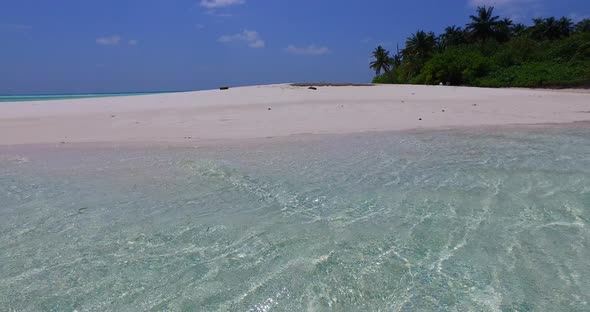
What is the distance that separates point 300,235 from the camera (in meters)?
3.06

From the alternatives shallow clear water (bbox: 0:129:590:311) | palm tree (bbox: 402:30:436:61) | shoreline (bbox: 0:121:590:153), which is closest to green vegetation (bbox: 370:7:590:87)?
palm tree (bbox: 402:30:436:61)

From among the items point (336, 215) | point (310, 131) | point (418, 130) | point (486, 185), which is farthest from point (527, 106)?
point (336, 215)

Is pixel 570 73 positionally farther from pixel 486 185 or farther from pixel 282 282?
pixel 282 282

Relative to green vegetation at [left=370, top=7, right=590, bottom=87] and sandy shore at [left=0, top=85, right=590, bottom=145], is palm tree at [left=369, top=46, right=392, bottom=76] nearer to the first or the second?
green vegetation at [left=370, top=7, right=590, bottom=87]

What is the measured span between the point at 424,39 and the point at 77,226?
5369 centimetres

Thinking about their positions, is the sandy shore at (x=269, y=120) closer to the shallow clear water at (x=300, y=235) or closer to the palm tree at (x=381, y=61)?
the shallow clear water at (x=300, y=235)

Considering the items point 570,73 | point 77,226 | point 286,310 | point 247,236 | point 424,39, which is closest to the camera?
point 286,310

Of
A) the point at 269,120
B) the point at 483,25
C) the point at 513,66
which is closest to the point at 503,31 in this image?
the point at 483,25

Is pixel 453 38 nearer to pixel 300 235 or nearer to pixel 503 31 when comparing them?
pixel 503 31

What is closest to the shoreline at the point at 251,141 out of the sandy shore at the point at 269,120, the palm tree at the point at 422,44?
the sandy shore at the point at 269,120

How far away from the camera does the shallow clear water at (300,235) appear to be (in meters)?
2.22

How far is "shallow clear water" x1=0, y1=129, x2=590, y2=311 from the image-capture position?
2.22 m

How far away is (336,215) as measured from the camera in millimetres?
3510

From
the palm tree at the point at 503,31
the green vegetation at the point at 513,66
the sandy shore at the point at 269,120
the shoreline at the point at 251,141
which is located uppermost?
the palm tree at the point at 503,31
